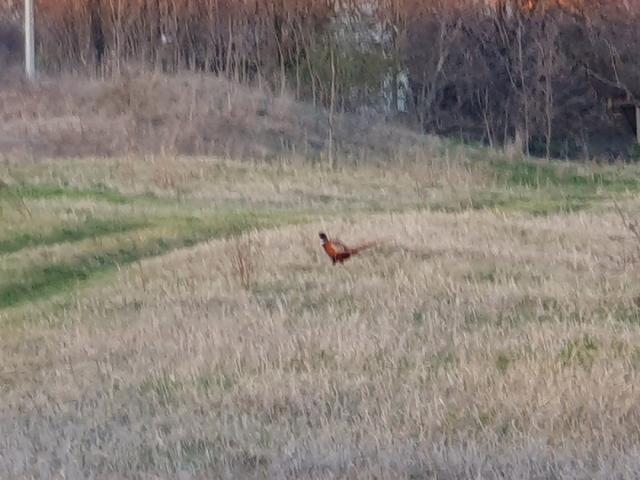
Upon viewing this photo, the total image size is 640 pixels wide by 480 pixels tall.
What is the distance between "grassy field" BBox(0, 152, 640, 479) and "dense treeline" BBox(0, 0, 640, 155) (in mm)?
16143

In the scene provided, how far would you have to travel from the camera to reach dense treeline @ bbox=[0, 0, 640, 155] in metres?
33.4

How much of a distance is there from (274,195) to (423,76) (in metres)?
18.6

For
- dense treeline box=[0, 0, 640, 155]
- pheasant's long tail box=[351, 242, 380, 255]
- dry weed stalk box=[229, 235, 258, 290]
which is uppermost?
dense treeline box=[0, 0, 640, 155]

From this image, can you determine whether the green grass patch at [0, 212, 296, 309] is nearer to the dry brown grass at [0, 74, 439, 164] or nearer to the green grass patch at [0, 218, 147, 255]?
the green grass patch at [0, 218, 147, 255]

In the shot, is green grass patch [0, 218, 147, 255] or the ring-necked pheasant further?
green grass patch [0, 218, 147, 255]

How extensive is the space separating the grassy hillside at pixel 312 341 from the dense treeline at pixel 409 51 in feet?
51.9

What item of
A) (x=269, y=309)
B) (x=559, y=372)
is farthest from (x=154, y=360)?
(x=559, y=372)

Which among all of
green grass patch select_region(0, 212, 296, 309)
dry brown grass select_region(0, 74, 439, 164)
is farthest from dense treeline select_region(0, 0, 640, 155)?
green grass patch select_region(0, 212, 296, 309)

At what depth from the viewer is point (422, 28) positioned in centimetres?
3697

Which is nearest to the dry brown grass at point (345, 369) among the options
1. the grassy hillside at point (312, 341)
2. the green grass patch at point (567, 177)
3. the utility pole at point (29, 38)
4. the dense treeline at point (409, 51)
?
the grassy hillside at point (312, 341)

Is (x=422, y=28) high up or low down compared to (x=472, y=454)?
up

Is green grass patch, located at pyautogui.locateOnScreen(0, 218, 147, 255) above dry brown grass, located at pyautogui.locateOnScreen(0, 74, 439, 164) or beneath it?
beneath

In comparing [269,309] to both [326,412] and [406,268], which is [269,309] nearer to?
[406,268]

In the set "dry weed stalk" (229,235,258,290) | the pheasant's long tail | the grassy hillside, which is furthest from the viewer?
the pheasant's long tail
